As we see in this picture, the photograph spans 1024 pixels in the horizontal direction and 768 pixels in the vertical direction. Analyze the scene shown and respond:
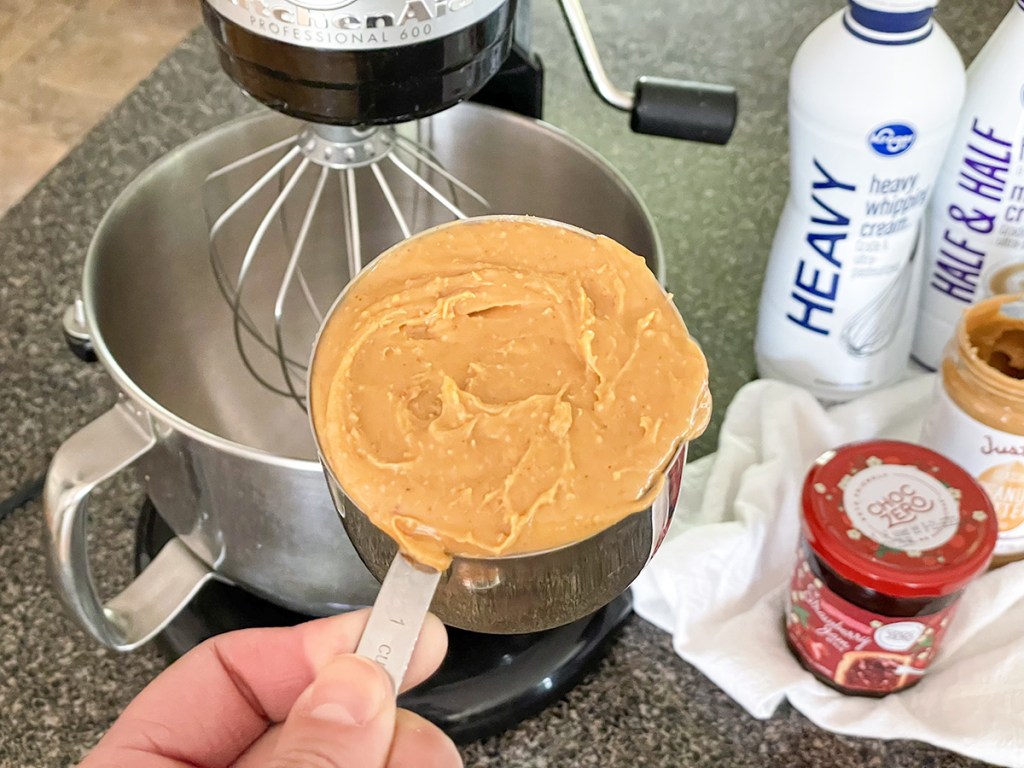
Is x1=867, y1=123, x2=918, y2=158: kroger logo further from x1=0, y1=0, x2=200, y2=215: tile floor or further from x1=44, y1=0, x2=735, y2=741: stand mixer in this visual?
x1=0, y1=0, x2=200, y2=215: tile floor

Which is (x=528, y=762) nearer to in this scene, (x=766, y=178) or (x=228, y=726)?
(x=228, y=726)

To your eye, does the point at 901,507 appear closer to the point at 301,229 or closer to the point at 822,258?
the point at 822,258

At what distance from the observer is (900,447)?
494 mm

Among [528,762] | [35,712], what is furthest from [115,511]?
[528,762]

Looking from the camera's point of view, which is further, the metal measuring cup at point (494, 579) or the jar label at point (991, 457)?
the jar label at point (991, 457)

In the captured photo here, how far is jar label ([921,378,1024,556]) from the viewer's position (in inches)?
19.5

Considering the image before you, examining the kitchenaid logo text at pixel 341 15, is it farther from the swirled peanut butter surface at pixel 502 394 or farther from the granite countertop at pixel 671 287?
the granite countertop at pixel 671 287

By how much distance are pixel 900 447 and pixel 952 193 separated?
0.54 ft

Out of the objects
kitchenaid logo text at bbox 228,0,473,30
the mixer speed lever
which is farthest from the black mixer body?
the mixer speed lever

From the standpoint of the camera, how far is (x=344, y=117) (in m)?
0.40

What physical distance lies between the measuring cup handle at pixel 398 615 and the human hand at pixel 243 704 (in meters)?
0.03

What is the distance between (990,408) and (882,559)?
4.1 inches

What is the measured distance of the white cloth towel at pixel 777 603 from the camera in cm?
47

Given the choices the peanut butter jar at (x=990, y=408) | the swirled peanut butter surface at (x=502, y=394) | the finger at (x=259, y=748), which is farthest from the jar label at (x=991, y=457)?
the finger at (x=259, y=748)
